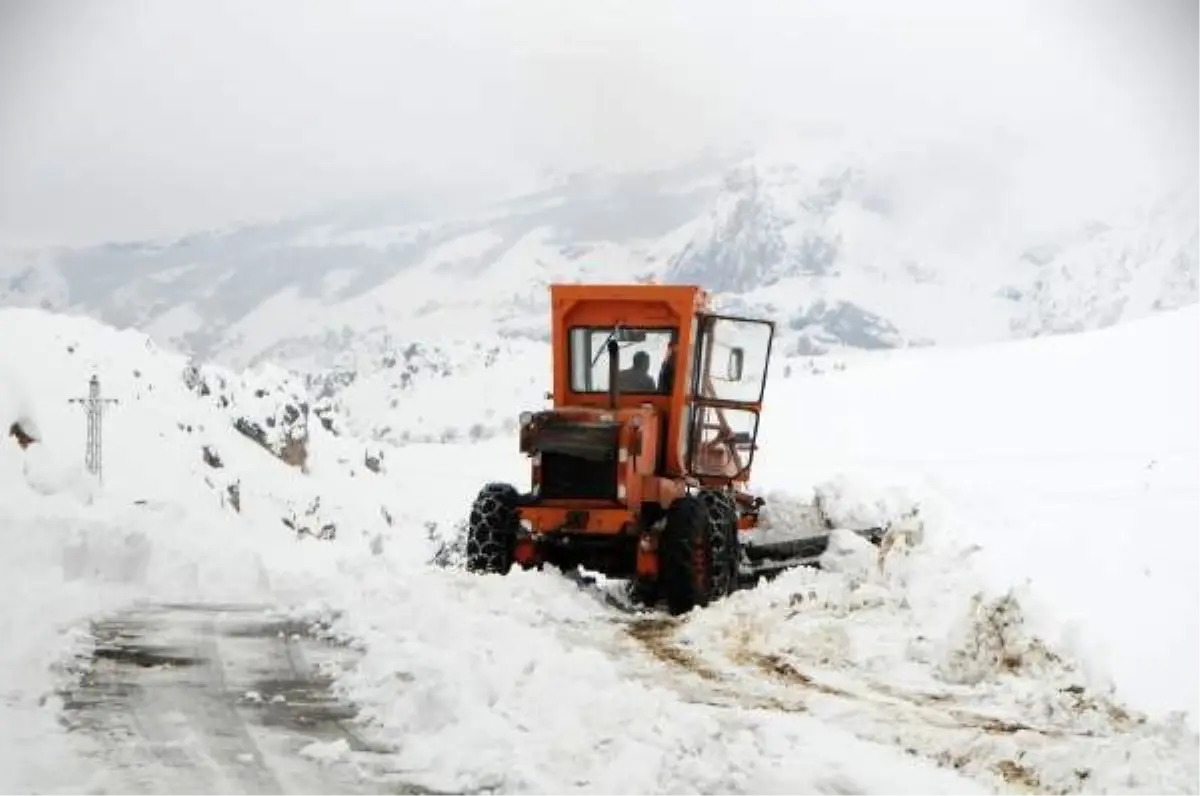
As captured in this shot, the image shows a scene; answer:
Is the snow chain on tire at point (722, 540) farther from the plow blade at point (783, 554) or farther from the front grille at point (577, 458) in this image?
the front grille at point (577, 458)

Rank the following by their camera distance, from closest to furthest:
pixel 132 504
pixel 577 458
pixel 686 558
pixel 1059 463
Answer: pixel 686 558, pixel 577 458, pixel 132 504, pixel 1059 463

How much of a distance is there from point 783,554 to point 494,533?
2.30 meters

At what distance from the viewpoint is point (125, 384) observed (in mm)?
28906

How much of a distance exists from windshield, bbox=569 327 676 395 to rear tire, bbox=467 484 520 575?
117cm

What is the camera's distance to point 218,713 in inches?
241

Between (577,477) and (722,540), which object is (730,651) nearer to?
(722,540)

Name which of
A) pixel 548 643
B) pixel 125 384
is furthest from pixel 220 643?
pixel 125 384

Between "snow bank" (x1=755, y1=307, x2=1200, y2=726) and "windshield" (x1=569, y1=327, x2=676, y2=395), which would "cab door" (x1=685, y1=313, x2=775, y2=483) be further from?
"snow bank" (x1=755, y1=307, x2=1200, y2=726)

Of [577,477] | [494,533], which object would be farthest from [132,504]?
[577,477]

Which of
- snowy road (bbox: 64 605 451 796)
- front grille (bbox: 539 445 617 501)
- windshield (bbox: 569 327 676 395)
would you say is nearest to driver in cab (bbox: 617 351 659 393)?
windshield (bbox: 569 327 676 395)

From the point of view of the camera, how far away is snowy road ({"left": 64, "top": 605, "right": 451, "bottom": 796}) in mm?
5043

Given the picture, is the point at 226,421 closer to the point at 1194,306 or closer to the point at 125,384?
the point at 125,384

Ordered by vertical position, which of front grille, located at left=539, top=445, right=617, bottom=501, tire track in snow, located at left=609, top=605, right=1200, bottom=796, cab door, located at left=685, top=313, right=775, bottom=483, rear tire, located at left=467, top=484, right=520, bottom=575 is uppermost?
cab door, located at left=685, top=313, right=775, bottom=483

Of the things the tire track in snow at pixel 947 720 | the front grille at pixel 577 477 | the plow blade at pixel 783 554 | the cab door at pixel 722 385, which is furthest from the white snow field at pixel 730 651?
the cab door at pixel 722 385
